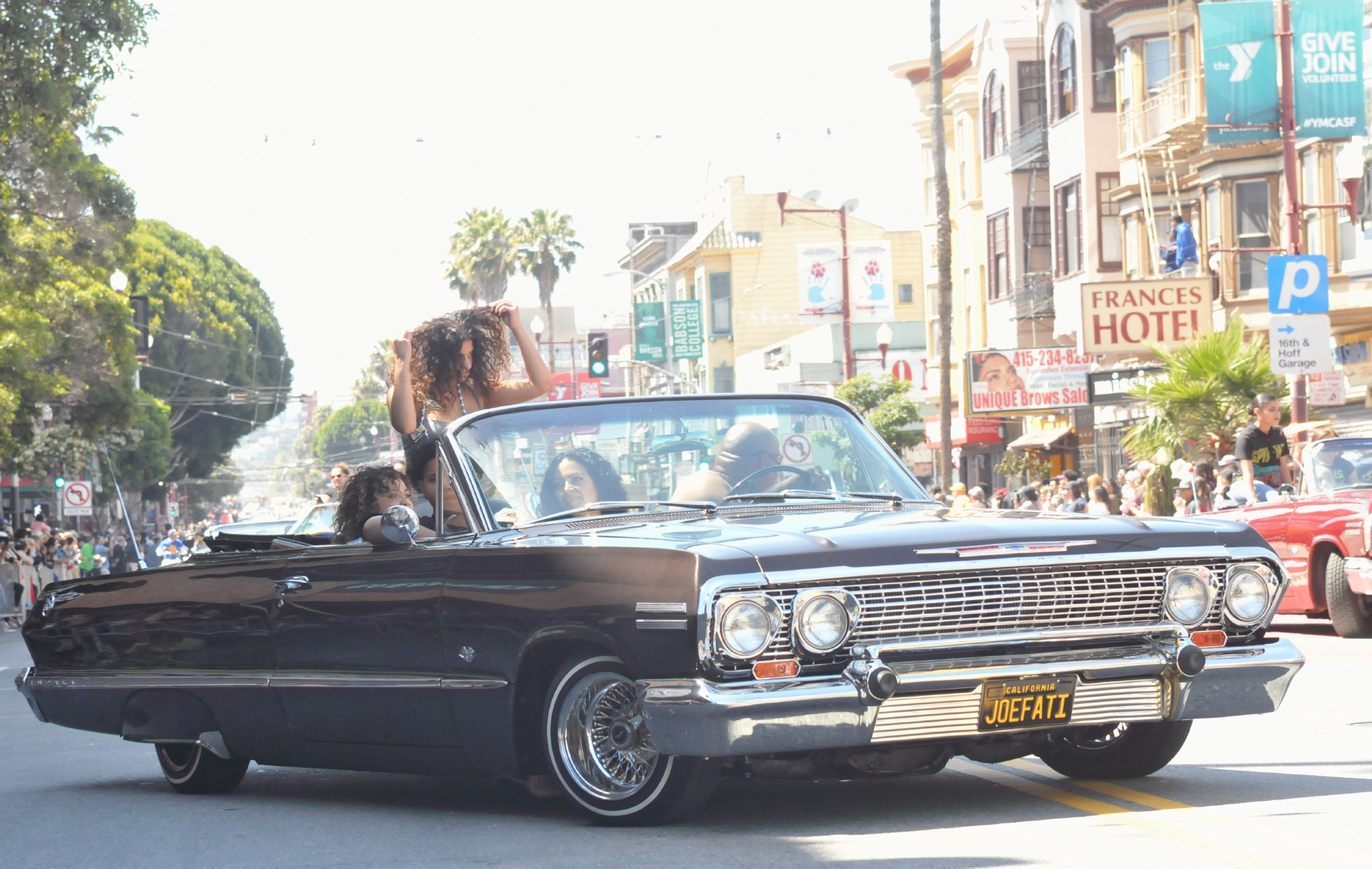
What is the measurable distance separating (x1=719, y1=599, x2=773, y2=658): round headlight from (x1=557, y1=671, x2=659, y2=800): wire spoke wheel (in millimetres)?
488

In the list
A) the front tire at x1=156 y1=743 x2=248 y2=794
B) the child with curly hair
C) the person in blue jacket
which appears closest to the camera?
the child with curly hair

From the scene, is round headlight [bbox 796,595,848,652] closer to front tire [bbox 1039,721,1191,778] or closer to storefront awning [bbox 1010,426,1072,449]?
front tire [bbox 1039,721,1191,778]

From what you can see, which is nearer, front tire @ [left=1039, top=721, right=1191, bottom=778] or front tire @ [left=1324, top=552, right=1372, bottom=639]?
front tire @ [left=1039, top=721, right=1191, bottom=778]

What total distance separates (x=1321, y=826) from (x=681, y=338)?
74.4 meters

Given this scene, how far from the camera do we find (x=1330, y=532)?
52.2 ft

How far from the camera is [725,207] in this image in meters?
90.4

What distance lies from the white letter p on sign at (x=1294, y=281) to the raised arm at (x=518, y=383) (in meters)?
16.5


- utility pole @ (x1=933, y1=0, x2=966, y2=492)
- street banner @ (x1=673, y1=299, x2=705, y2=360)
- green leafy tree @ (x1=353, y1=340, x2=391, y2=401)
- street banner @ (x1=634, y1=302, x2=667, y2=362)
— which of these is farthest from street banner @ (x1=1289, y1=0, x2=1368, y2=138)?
green leafy tree @ (x1=353, y1=340, x2=391, y2=401)

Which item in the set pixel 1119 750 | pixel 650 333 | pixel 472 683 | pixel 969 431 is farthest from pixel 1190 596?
pixel 650 333

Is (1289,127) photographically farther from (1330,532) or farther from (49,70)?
(49,70)

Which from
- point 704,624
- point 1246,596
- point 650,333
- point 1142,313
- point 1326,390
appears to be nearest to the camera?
point 704,624

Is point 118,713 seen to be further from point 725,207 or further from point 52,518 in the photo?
point 725,207

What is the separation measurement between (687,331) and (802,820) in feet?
244

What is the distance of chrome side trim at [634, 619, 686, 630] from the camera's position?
6.02 m
